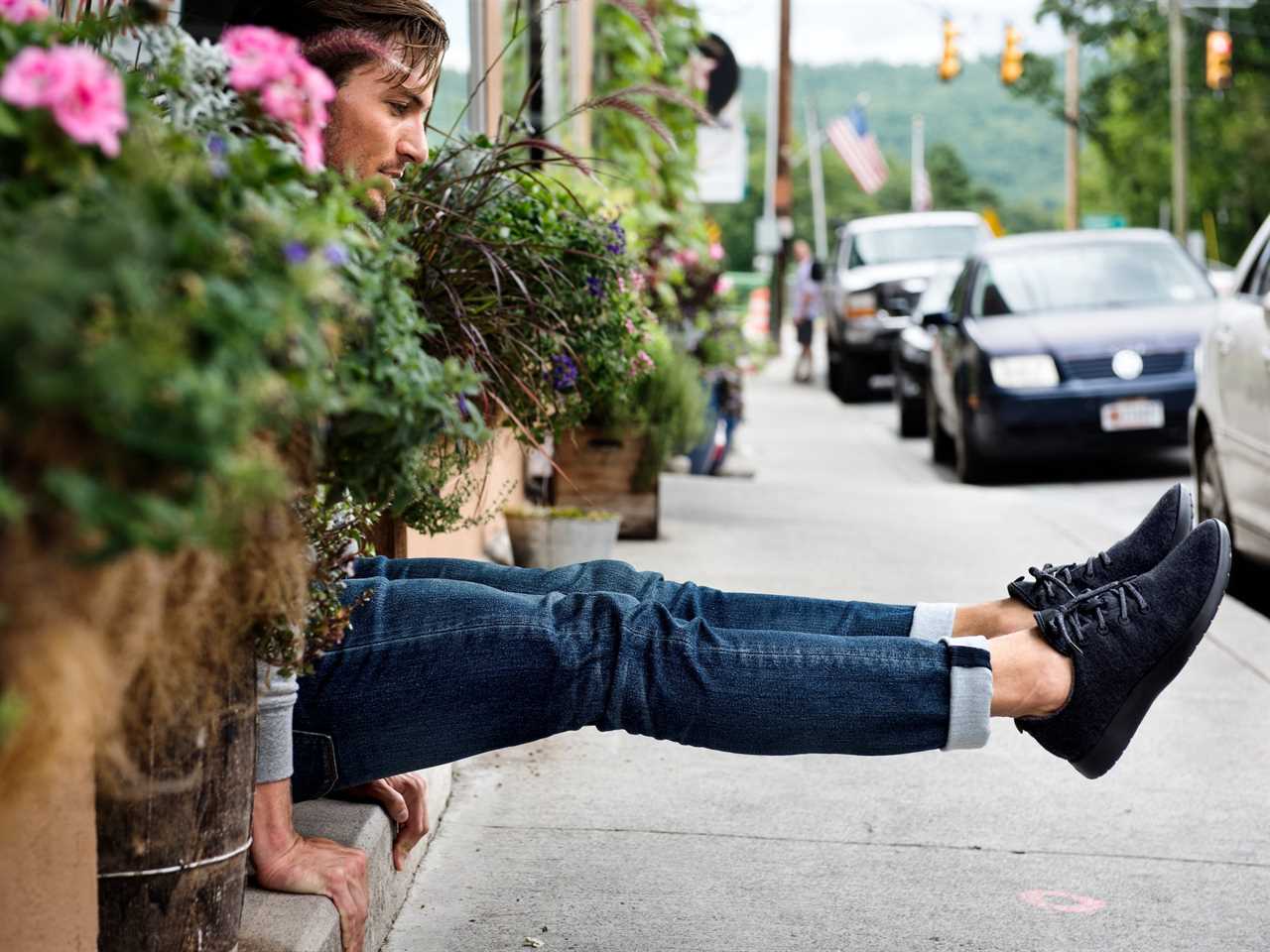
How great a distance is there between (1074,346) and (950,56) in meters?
21.2

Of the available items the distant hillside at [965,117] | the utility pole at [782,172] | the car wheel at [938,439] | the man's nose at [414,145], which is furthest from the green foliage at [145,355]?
the distant hillside at [965,117]

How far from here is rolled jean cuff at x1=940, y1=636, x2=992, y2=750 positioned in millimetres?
2432

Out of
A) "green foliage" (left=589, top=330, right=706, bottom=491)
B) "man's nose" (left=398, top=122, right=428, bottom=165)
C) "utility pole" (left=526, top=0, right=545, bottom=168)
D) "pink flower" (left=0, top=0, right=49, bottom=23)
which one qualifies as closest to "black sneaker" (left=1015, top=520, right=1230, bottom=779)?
"man's nose" (left=398, top=122, right=428, bottom=165)

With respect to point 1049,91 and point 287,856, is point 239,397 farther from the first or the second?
point 1049,91

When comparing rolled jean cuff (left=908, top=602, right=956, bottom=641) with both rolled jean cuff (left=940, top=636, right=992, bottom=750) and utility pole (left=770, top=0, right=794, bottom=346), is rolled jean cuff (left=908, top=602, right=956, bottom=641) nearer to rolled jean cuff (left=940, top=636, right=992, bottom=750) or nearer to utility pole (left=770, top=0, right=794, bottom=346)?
rolled jean cuff (left=940, top=636, right=992, bottom=750)

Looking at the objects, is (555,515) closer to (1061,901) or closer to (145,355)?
(1061,901)

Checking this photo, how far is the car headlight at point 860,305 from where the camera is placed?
61.9 feet

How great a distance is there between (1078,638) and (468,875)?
133 cm

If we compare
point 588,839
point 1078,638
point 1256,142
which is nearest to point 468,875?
point 588,839

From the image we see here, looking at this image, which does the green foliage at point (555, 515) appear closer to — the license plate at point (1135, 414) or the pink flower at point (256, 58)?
the pink flower at point (256, 58)

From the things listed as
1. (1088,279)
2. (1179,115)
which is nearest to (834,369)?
(1088,279)

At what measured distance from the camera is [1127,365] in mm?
10242

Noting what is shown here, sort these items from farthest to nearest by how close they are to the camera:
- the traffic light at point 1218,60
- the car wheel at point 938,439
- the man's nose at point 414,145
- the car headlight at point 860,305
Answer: the traffic light at point 1218,60 → the car headlight at point 860,305 → the car wheel at point 938,439 → the man's nose at point 414,145

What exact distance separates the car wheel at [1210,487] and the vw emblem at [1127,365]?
2872mm
